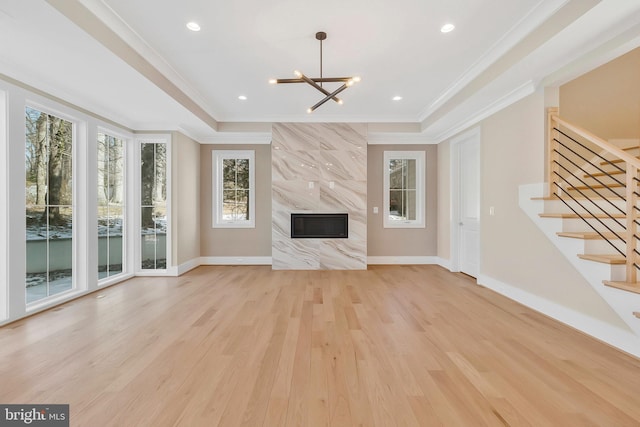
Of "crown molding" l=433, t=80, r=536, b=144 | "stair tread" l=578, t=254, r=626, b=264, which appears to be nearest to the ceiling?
"crown molding" l=433, t=80, r=536, b=144

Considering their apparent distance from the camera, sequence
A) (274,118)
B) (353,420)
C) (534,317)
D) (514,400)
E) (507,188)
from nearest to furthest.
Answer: (353,420) → (514,400) → (534,317) → (507,188) → (274,118)

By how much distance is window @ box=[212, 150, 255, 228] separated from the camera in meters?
6.06

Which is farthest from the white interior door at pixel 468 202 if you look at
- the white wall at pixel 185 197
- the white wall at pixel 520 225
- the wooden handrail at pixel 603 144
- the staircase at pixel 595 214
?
the white wall at pixel 185 197

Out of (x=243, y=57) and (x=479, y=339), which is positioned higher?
(x=243, y=57)

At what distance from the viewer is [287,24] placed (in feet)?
9.00

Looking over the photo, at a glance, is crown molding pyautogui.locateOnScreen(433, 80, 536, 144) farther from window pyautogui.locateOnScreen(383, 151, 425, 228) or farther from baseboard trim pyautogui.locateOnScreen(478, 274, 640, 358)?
baseboard trim pyautogui.locateOnScreen(478, 274, 640, 358)

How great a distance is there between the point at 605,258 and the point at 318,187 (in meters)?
4.04

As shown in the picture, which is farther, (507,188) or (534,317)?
(507,188)

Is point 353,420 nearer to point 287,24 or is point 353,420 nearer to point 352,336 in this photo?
point 352,336

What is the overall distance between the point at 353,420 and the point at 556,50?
355cm

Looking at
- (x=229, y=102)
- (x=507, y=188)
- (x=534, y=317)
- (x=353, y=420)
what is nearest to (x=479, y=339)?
(x=534, y=317)

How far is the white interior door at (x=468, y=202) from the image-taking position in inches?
191

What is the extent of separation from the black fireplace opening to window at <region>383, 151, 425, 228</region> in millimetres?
1112

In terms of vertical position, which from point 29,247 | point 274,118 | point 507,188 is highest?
point 274,118
